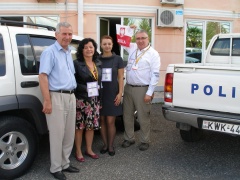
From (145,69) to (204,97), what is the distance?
997 mm

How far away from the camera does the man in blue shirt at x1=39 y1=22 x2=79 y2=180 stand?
303 cm

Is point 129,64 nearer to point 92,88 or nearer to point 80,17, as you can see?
point 92,88

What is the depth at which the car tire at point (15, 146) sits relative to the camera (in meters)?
3.04

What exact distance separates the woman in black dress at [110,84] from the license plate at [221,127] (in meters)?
1.18

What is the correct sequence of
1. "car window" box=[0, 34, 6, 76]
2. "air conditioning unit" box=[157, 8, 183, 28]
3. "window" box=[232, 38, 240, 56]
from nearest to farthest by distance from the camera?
"car window" box=[0, 34, 6, 76]
"window" box=[232, 38, 240, 56]
"air conditioning unit" box=[157, 8, 183, 28]

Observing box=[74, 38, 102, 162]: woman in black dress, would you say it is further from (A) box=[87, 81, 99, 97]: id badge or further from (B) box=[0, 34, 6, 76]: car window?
(B) box=[0, 34, 6, 76]: car window

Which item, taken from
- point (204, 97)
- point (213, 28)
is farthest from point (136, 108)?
point (213, 28)

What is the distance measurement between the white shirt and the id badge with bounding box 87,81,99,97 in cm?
75

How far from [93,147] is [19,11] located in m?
5.19

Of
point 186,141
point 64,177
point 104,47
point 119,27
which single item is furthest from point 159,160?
point 119,27

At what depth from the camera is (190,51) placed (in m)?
8.88

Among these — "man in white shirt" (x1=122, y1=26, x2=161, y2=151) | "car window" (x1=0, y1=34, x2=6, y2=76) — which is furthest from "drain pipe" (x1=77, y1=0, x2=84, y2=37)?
"car window" (x1=0, y1=34, x2=6, y2=76)

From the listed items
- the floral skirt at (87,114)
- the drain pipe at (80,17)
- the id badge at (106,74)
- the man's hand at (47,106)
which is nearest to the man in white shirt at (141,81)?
the id badge at (106,74)

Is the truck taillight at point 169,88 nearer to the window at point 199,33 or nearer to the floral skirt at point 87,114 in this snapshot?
the floral skirt at point 87,114
